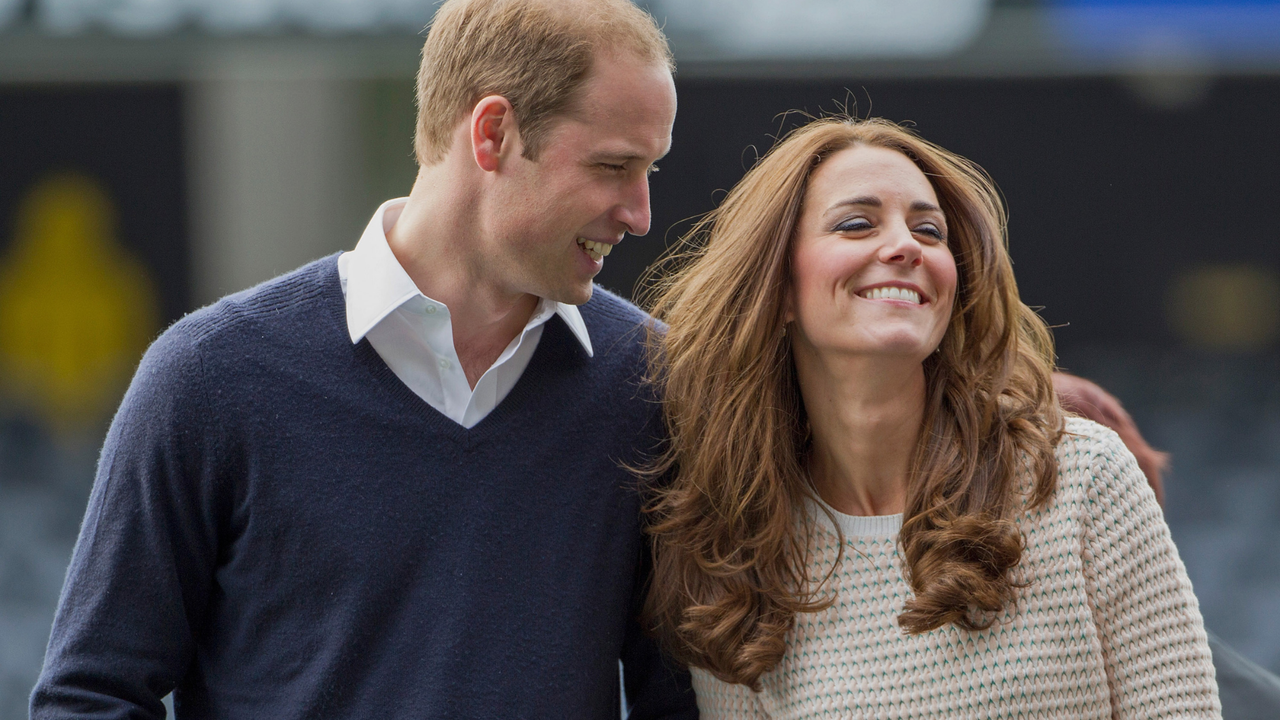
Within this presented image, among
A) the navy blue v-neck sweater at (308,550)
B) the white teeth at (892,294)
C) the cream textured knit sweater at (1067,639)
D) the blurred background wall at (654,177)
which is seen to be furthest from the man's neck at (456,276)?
the blurred background wall at (654,177)

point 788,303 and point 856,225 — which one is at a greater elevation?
point 856,225

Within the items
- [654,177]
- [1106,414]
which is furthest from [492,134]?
[654,177]

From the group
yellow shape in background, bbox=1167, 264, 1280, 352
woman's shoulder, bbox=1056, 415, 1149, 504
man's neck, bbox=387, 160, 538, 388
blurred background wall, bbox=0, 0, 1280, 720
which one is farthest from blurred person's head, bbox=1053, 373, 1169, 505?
yellow shape in background, bbox=1167, 264, 1280, 352

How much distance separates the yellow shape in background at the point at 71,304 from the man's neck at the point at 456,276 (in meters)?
3.78

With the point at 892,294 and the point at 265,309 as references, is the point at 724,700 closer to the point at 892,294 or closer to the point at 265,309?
the point at 892,294

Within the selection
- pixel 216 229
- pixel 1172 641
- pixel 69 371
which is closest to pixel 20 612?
pixel 69 371

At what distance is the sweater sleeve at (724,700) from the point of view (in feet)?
6.17

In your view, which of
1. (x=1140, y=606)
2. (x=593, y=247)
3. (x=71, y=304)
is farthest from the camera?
(x=71, y=304)

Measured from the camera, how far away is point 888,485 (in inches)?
75.5

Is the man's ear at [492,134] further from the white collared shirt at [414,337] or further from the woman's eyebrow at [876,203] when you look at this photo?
the woman's eyebrow at [876,203]

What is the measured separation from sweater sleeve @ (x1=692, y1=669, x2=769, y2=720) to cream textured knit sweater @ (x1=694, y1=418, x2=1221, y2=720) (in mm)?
62

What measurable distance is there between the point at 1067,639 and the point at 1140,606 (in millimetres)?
99

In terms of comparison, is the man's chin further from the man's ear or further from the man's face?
the man's ear

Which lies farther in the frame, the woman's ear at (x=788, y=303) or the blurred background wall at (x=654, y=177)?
the blurred background wall at (x=654, y=177)
